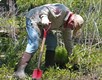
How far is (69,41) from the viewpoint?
5098 millimetres

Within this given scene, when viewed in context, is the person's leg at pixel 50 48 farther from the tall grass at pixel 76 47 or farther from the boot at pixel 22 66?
the boot at pixel 22 66

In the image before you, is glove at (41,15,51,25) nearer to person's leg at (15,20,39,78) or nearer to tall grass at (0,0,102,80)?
person's leg at (15,20,39,78)

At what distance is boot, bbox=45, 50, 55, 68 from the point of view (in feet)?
17.0

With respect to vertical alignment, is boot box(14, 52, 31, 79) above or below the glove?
below

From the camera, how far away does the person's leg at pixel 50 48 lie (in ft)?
16.7

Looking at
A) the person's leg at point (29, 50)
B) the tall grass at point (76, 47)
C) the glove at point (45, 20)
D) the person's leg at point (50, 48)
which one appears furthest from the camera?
the person's leg at point (50, 48)

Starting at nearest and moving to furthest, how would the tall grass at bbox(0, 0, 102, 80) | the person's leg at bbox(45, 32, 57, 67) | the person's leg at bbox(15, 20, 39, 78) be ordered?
1. the person's leg at bbox(15, 20, 39, 78)
2. the tall grass at bbox(0, 0, 102, 80)
3. the person's leg at bbox(45, 32, 57, 67)

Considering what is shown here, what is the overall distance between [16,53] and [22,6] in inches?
59.7

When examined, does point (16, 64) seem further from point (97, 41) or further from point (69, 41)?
point (97, 41)

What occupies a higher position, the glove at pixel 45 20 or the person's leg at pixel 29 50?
the glove at pixel 45 20

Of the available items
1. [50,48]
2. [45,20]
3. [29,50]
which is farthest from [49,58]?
[45,20]

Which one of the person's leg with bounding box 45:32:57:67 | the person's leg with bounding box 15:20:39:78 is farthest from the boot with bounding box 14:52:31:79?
the person's leg with bounding box 45:32:57:67

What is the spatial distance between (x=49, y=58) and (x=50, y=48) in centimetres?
16

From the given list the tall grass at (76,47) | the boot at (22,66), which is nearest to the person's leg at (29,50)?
the boot at (22,66)
